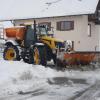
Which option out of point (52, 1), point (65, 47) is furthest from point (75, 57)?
point (52, 1)

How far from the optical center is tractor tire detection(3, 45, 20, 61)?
825 inches

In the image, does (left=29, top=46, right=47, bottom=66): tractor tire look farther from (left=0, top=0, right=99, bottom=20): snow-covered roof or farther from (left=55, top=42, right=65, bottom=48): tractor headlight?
(left=0, top=0, right=99, bottom=20): snow-covered roof

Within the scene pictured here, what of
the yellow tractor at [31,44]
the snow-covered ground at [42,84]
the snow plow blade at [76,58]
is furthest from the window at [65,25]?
the snow-covered ground at [42,84]

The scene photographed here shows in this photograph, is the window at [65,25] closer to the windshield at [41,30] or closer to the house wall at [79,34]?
the house wall at [79,34]

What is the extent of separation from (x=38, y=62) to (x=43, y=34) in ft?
6.80

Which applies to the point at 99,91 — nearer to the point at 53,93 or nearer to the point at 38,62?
the point at 53,93

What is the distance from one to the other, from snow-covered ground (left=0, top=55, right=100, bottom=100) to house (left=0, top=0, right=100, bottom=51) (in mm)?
13336

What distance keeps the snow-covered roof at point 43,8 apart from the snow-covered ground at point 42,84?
46.2 ft

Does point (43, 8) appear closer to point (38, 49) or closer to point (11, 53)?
point (11, 53)

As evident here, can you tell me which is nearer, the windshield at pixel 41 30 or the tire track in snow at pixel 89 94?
the tire track in snow at pixel 89 94

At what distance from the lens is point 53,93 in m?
11.4

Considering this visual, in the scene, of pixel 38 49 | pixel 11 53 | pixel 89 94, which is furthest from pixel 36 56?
pixel 89 94

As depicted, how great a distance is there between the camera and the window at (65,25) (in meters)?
31.8

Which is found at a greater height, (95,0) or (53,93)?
(95,0)
